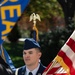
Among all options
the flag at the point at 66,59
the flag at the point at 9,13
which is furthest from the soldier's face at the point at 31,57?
the flag at the point at 9,13

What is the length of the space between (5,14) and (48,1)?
16.0 m

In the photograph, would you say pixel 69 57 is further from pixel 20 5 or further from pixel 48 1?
pixel 48 1

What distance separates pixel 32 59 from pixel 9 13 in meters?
2.79

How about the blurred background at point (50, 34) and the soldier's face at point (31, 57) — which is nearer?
the soldier's face at point (31, 57)

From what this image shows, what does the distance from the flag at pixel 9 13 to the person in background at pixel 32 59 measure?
2315 mm

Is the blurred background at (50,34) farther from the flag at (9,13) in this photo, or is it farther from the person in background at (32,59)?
the person in background at (32,59)

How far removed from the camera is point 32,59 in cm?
493

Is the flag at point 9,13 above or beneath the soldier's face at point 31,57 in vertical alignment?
beneath

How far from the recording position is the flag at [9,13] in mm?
7441

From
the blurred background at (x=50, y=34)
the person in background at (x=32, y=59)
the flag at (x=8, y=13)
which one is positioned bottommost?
the blurred background at (x=50, y=34)

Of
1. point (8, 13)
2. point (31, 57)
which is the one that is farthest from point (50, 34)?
point (31, 57)

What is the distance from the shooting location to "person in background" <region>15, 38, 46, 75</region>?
194 inches

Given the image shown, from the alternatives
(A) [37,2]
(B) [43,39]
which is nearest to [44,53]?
(B) [43,39]

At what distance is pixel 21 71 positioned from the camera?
520 centimetres
